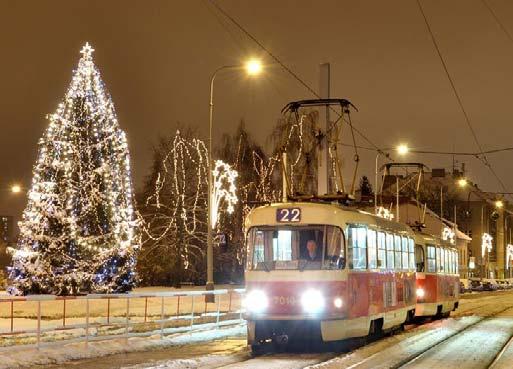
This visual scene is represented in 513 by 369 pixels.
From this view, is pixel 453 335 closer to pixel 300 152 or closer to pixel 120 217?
pixel 120 217

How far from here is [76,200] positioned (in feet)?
119

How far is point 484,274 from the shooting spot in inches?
4513

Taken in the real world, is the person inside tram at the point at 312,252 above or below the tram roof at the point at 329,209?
below

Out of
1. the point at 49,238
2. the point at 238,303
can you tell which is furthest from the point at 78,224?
the point at 238,303

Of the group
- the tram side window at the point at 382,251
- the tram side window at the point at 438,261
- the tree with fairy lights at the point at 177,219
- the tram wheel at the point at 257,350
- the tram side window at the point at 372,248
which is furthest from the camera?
the tree with fairy lights at the point at 177,219

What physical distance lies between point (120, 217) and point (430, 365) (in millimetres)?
22612

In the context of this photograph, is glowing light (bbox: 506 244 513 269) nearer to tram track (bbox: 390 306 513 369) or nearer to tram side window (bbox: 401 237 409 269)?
tram track (bbox: 390 306 513 369)

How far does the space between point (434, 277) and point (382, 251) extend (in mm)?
9380

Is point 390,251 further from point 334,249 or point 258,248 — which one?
point 258,248

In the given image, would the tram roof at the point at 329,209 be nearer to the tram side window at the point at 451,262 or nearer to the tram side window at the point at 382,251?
the tram side window at the point at 382,251

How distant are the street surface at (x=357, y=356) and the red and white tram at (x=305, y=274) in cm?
62

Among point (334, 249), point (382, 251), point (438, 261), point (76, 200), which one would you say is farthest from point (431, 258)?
point (76, 200)

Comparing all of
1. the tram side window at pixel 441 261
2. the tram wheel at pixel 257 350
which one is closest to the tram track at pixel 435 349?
the tram side window at pixel 441 261

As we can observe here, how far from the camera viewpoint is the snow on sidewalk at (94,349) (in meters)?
16.0
